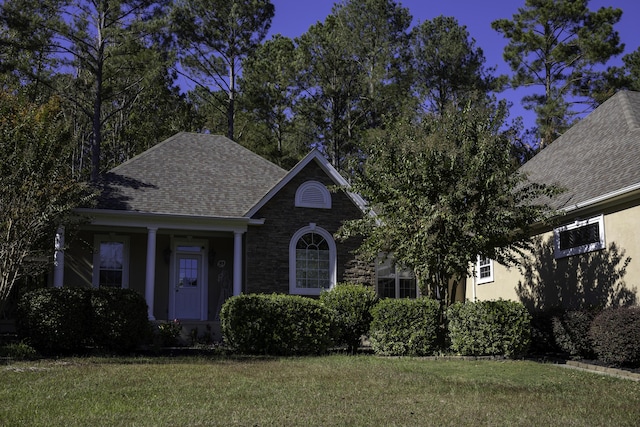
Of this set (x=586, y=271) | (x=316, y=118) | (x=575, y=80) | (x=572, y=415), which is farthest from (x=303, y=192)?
(x=575, y=80)

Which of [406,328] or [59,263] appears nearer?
[406,328]

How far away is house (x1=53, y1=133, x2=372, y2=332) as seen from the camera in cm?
1714

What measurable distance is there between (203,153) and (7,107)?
5756mm

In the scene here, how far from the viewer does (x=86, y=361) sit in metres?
11.0

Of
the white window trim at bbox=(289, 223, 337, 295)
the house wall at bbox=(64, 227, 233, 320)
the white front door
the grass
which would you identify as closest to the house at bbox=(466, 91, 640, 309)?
the grass

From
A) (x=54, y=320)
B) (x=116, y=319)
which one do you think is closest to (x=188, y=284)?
(x=116, y=319)

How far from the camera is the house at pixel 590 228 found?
1332 centimetres

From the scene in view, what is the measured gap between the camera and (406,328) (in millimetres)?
13258

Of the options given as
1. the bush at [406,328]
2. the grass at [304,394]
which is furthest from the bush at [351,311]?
the grass at [304,394]

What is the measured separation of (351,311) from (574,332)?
14.4 feet

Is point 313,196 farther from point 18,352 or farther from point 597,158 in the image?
point 18,352

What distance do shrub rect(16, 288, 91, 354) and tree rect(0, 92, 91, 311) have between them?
523mm

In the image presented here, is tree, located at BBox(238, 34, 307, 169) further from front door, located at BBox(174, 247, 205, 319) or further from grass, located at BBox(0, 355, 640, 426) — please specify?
grass, located at BBox(0, 355, 640, 426)

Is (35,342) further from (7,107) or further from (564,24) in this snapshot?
(564,24)
